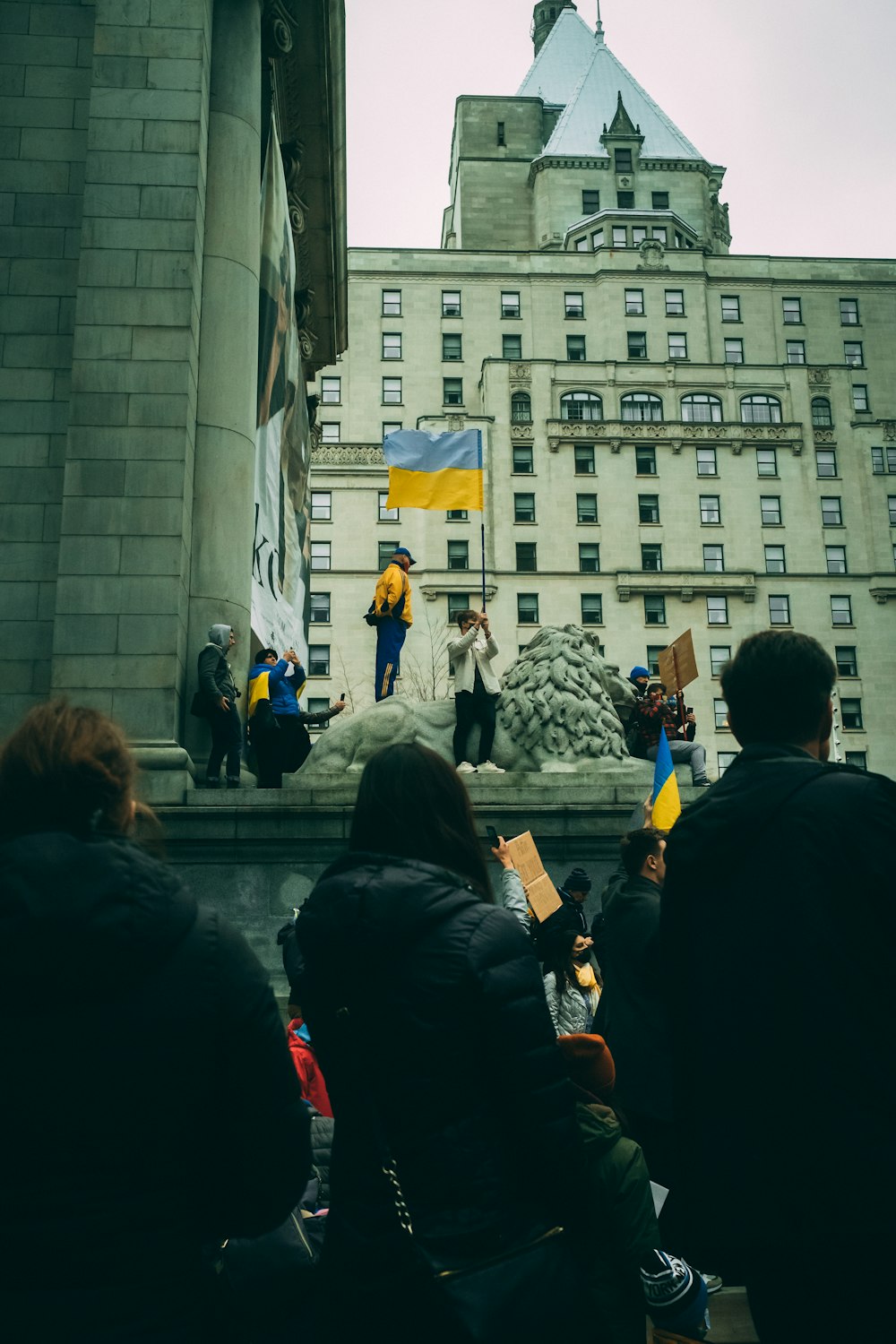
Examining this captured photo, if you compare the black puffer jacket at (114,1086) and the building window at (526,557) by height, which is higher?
the building window at (526,557)

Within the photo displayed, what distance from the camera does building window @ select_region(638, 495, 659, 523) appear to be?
7262 cm

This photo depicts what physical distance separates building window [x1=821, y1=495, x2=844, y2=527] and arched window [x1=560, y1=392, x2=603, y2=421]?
14069 mm

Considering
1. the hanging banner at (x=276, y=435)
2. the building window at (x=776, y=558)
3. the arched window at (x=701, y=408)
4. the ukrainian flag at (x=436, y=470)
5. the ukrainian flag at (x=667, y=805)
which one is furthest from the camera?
the arched window at (x=701, y=408)

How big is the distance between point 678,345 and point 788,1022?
259ft

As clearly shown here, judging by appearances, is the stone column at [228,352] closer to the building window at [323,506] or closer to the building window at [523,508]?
the building window at [323,506]

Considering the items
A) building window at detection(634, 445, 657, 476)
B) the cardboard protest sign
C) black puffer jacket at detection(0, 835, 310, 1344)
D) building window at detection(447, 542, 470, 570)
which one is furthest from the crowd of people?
building window at detection(634, 445, 657, 476)

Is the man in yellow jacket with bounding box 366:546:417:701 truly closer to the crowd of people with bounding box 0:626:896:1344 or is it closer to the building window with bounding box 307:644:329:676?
the crowd of people with bounding box 0:626:896:1344

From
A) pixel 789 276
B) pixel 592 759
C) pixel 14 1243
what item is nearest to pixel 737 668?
pixel 14 1243

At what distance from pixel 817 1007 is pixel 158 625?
11.5 metres

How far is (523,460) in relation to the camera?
237 feet

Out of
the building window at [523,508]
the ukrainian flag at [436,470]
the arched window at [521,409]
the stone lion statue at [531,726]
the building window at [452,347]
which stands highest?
the building window at [452,347]

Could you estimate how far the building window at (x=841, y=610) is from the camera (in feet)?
237

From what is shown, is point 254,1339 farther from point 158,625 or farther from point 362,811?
point 158,625

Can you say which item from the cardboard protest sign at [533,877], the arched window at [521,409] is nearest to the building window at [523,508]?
the arched window at [521,409]
